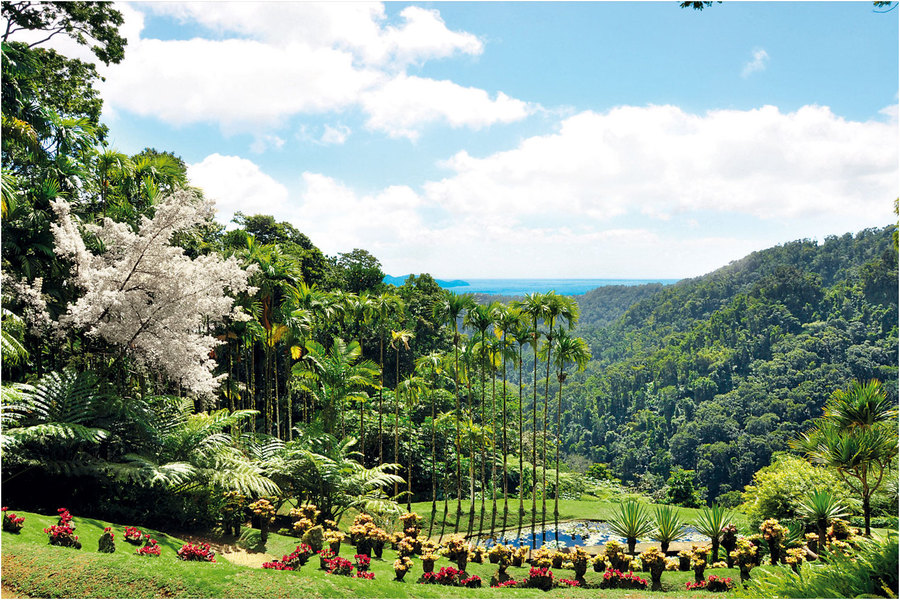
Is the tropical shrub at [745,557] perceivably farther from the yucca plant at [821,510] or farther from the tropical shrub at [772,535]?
the yucca plant at [821,510]

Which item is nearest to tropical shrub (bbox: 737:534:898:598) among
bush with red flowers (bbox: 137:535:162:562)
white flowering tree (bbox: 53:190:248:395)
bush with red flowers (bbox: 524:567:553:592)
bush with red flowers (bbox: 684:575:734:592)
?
bush with red flowers (bbox: 684:575:734:592)

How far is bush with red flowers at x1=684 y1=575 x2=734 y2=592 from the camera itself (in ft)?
31.4

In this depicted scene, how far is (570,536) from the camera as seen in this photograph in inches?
789

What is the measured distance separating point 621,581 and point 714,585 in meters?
1.68

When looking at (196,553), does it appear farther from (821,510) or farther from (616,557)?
(821,510)

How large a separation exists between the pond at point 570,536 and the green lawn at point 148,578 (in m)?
9.96

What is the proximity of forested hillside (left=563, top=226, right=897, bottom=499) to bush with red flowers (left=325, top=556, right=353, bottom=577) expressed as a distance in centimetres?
4705

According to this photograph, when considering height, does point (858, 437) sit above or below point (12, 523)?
above

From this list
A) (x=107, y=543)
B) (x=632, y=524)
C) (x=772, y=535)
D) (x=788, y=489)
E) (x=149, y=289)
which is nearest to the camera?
(x=107, y=543)

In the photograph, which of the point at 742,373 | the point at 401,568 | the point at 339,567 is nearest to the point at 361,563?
the point at 339,567

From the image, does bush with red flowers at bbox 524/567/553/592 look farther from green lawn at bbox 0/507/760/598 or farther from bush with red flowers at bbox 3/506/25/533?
bush with red flowers at bbox 3/506/25/533

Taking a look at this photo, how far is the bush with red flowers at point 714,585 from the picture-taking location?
959 centimetres

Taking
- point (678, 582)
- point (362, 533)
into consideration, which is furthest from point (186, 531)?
point (678, 582)

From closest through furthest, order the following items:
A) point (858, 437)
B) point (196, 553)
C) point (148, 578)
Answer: point (148, 578)
point (196, 553)
point (858, 437)
